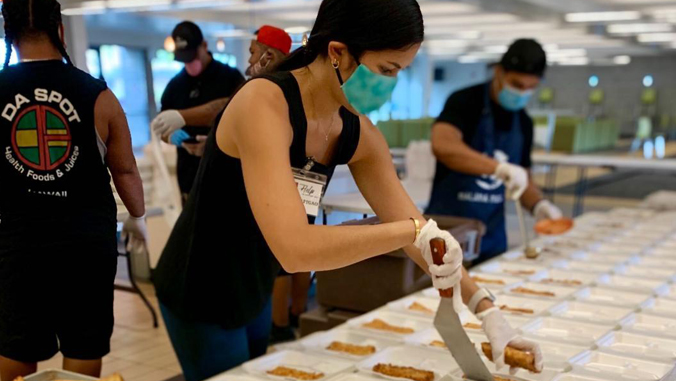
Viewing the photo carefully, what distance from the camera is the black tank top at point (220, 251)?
123 centimetres

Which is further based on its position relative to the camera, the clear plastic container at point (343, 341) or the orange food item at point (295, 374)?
the clear plastic container at point (343, 341)

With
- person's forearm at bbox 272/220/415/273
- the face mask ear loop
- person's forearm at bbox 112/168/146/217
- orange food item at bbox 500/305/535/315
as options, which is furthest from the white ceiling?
orange food item at bbox 500/305/535/315

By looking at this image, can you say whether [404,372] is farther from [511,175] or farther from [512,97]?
[512,97]

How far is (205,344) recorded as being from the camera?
141 cm

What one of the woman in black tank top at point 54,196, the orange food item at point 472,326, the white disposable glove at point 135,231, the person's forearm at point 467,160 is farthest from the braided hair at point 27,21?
the person's forearm at point 467,160

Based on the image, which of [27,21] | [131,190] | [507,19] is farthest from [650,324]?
[507,19]

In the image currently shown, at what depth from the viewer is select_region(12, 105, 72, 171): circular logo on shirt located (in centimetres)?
98

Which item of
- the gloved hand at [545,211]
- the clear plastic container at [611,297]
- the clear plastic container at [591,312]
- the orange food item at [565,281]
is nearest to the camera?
the clear plastic container at [591,312]

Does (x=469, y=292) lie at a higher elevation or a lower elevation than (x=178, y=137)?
lower

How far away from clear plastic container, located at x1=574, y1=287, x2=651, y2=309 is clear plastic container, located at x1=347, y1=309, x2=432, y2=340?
0.57m

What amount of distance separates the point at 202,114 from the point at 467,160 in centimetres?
127

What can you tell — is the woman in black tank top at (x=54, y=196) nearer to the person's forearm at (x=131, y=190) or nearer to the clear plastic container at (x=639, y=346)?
the person's forearm at (x=131, y=190)

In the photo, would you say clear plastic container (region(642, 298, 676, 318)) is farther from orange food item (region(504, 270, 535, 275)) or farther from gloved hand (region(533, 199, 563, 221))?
gloved hand (region(533, 199, 563, 221))

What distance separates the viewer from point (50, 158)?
1.00m
